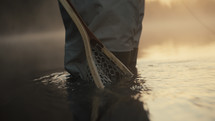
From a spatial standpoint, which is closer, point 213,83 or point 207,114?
point 207,114

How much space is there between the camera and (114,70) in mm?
1384

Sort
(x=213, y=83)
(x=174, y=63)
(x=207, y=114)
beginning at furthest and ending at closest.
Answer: (x=174, y=63), (x=213, y=83), (x=207, y=114)

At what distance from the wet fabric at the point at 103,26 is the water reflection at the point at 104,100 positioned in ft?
0.41

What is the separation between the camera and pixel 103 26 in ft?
4.63

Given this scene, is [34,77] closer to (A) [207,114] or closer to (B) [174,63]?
(B) [174,63]

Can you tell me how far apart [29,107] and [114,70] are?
0.50 meters

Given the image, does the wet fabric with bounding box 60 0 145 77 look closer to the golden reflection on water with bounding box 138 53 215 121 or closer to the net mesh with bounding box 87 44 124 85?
the net mesh with bounding box 87 44 124 85

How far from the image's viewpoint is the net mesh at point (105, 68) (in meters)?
1.33

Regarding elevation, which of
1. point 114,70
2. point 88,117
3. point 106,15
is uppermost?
point 106,15

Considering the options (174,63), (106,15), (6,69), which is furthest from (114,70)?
(6,69)

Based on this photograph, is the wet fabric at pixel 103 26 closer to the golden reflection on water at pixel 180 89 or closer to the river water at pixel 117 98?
the river water at pixel 117 98

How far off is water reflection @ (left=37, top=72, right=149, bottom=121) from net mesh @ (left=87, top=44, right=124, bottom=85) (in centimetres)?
7

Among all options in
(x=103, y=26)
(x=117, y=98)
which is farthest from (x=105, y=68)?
(x=117, y=98)

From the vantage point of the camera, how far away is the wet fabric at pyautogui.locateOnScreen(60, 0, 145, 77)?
1.38 meters
